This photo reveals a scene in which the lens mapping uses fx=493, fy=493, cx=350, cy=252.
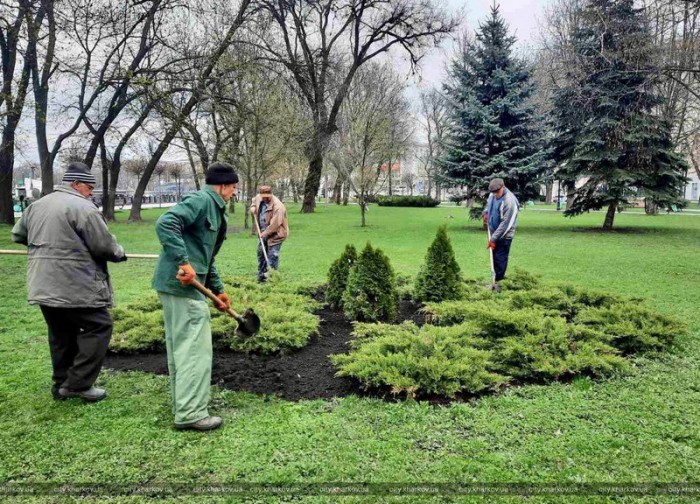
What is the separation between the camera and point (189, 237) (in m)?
3.61

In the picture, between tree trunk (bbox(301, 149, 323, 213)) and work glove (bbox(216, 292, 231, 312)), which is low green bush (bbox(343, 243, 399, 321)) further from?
tree trunk (bbox(301, 149, 323, 213))

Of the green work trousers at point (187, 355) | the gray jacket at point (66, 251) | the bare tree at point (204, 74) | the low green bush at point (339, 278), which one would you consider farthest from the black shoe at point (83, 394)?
the bare tree at point (204, 74)

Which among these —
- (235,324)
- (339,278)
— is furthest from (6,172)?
(235,324)

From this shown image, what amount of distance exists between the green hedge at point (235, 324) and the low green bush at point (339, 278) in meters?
0.31

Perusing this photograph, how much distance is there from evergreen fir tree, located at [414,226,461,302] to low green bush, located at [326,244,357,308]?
1.03m

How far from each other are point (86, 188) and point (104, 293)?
2.95ft

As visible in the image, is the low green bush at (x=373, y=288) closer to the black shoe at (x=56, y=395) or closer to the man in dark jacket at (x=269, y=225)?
the man in dark jacket at (x=269, y=225)

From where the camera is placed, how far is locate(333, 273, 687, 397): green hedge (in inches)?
166

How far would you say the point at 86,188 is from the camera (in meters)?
4.12

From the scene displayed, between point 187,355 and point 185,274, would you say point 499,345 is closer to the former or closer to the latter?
point 187,355

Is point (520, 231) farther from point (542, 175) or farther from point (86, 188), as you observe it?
point (86, 188)

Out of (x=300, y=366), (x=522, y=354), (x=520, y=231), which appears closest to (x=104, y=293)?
(x=300, y=366)

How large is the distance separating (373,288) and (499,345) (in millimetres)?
1689

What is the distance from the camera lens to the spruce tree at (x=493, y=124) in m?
19.4
